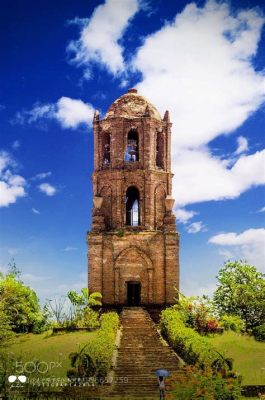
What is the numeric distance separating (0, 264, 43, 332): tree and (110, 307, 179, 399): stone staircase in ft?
17.5

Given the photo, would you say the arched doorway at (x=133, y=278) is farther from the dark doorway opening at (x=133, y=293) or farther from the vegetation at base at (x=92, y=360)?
the vegetation at base at (x=92, y=360)

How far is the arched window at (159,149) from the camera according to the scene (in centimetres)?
3405

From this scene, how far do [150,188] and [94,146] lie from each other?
409 cm

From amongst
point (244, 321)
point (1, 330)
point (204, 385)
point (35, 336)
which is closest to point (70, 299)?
point (35, 336)

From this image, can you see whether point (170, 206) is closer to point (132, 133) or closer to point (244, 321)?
point (132, 133)

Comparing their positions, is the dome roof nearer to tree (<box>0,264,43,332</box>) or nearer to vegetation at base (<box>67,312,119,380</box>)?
tree (<box>0,264,43,332</box>)

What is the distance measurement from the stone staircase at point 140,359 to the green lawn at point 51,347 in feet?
6.31

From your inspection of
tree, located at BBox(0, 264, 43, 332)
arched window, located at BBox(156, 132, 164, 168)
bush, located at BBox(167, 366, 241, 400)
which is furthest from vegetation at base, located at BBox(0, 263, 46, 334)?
bush, located at BBox(167, 366, 241, 400)

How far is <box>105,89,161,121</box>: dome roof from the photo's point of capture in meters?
33.8

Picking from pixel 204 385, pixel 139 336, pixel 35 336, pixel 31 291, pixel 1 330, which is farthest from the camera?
pixel 31 291

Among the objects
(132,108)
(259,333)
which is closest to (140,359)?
(259,333)

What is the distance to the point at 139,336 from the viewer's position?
25062 mm

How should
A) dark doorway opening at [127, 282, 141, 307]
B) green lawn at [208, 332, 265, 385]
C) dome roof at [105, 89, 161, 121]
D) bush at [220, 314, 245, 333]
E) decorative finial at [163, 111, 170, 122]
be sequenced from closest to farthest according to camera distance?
green lawn at [208, 332, 265, 385]
bush at [220, 314, 245, 333]
dark doorway opening at [127, 282, 141, 307]
dome roof at [105, 89, 161, 121]
decorative finial at [163, 111, 170, 122]

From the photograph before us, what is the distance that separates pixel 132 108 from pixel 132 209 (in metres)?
5.70
